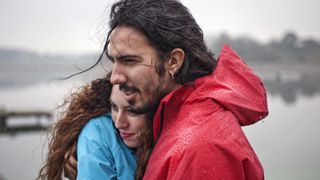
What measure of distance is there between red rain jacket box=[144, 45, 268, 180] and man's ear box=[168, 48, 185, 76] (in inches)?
4.1

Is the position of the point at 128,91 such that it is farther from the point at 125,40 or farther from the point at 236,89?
the point at 236,89

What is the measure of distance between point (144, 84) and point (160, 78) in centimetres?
9

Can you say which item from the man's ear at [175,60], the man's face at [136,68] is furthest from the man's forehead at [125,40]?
the man's ear at [175,60]

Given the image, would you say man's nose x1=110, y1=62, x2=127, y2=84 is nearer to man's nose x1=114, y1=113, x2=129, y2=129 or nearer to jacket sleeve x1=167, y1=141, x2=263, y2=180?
man's nose x1=114, y1=113, x2=129, y2=129

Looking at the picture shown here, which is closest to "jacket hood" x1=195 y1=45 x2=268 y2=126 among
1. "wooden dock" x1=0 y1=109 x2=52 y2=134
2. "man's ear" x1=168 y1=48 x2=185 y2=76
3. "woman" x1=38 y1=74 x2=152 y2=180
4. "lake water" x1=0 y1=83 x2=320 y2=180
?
"man's ear" x1=168 y1=48 x2=185 y2=76

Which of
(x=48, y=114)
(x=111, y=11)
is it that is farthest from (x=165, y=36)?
(x=48, y=114)

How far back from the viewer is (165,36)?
2.03 m

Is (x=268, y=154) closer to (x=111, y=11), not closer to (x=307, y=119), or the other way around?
(x=307, y=119)

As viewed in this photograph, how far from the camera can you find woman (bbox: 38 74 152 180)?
2.13m

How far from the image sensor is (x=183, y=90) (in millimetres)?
2020

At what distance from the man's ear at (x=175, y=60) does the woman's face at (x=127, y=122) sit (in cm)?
29

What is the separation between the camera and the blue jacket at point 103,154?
2.05 m

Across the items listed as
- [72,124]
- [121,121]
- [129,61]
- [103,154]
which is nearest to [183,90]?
[129,61]

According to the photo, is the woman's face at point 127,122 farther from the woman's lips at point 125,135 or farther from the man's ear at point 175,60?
the man's ear at point 175,60
